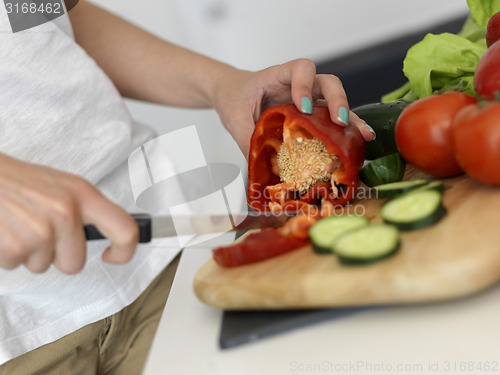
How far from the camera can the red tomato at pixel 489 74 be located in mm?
865

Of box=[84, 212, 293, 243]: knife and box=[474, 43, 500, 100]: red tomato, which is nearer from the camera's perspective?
box=[84, 212, 293, 243]: knife

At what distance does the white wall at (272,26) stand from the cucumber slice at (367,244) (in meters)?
2.40

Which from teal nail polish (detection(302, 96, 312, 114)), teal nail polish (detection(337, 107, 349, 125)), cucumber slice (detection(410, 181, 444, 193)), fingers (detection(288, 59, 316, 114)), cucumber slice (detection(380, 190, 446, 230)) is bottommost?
cucumber slice (detection(410, 181, 444, 193))

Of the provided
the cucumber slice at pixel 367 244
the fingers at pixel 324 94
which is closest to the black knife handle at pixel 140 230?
the cucumber slice at pixel 367 244

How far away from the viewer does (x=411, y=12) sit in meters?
3.10

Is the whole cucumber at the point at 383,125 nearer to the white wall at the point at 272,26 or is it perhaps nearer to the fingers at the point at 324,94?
the fingers at the point at 324,94

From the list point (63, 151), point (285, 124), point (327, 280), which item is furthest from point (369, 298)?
point (63, 151)

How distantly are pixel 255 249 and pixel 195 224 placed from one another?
0.10 meters

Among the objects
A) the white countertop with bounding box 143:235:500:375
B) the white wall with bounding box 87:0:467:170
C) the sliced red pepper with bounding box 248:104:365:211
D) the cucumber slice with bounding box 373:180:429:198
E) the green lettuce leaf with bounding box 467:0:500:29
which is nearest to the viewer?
the white countertop with bounding box 143:235:500:375

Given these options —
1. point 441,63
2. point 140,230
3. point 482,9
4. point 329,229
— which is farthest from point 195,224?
point 482,9

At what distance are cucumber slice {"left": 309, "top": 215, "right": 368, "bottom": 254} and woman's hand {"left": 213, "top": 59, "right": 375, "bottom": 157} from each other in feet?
0.76

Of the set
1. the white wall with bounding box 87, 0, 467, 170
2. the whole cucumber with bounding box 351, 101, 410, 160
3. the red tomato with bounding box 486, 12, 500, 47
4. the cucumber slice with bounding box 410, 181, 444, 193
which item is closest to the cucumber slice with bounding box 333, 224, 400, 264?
the cucumber slice with bounding box 410, 181, 444, 193

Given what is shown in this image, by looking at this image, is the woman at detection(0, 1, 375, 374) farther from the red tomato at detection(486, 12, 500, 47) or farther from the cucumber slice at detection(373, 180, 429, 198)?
the red tomato at detection(486, 12, 500, 47)

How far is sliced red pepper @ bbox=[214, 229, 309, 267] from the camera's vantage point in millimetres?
758
